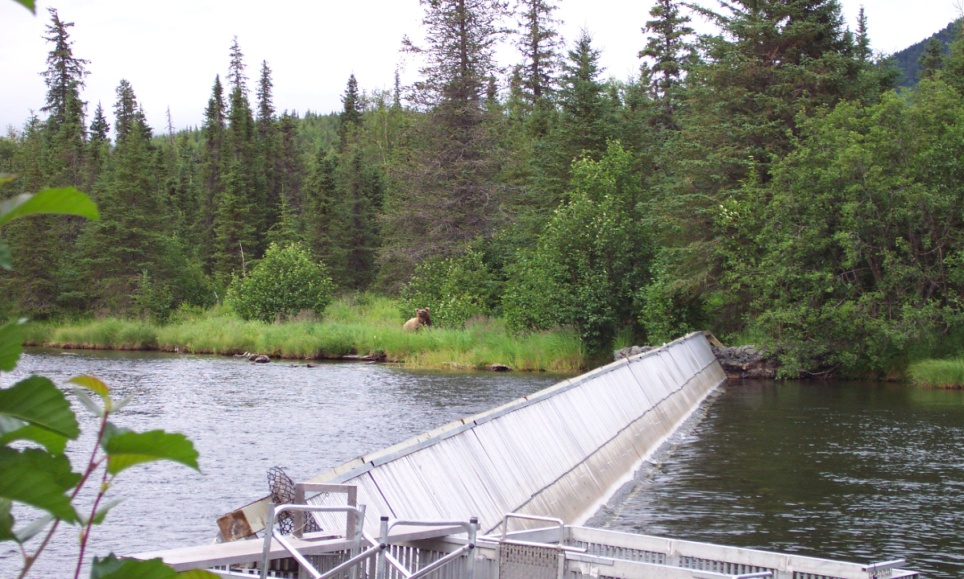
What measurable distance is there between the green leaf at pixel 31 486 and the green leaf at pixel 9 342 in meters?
0.12

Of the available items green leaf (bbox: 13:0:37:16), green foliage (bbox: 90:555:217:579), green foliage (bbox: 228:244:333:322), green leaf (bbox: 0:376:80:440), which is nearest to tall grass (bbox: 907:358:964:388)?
green foliage (bbox: 228:244:333:322)

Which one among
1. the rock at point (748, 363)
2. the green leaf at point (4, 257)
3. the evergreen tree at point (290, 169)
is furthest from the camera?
the evergreen tree at point (290, 169)

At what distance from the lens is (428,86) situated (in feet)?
192

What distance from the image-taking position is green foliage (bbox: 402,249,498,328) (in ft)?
162

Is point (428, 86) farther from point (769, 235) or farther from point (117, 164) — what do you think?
point (769, 235)

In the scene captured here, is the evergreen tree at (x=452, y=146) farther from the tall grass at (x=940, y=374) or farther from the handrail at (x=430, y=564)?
the handrail at (x=430, y=564)

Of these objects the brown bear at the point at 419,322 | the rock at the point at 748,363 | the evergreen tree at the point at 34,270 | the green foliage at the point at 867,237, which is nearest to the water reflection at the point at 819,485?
the green foliage at the point at 867,237

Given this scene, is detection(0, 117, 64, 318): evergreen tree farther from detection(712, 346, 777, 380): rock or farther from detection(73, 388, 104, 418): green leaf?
detection(73, 388, 104, 418): green leaf

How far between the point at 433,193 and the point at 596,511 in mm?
45896

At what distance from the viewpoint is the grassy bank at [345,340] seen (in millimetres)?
39531

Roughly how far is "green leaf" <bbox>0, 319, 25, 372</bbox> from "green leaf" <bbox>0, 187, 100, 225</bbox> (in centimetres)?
16

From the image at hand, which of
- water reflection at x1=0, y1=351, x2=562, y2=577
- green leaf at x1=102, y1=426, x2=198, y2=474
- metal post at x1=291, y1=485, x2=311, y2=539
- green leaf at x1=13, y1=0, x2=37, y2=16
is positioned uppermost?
green leaf at x1=13, y1=0, x2=37, y2=16

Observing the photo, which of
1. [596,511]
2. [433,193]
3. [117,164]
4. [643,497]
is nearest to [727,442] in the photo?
[643,497]

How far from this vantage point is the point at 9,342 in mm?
1375
